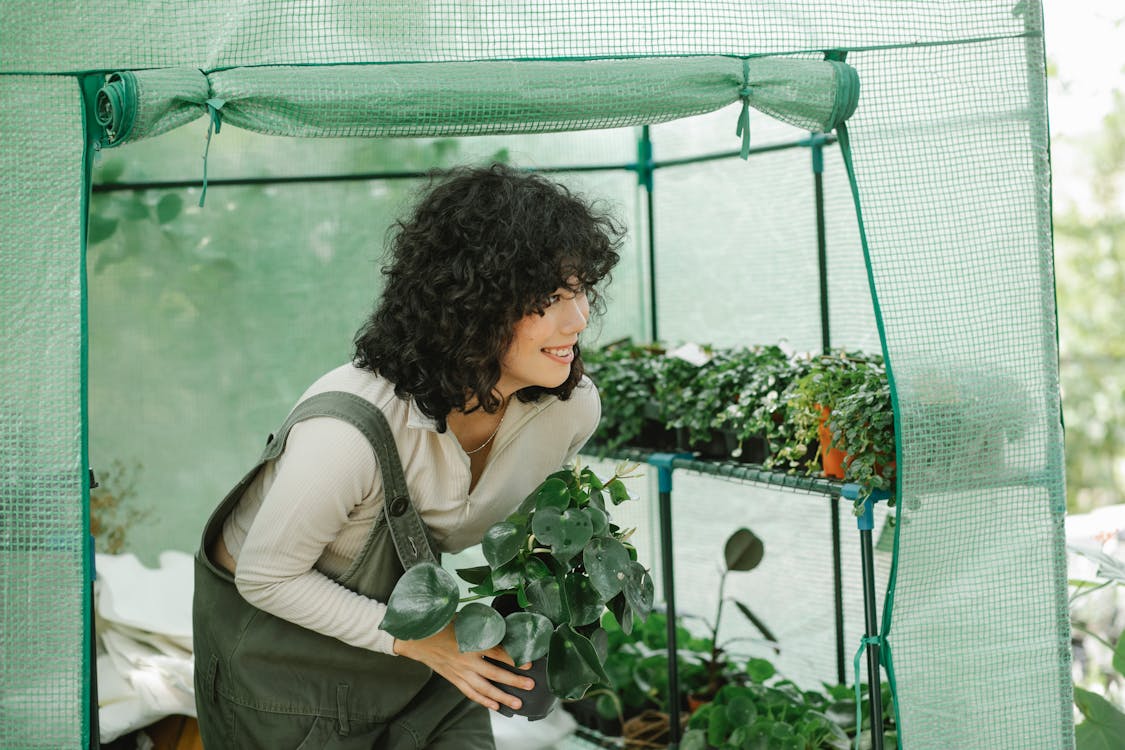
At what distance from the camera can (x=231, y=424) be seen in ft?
10.5

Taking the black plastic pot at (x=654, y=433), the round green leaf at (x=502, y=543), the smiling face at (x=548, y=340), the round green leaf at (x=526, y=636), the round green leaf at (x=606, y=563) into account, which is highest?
the smiling face at (x=548, y=340)

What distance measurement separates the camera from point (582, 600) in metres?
1.76

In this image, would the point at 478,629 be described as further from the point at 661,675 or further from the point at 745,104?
the point at 661,675

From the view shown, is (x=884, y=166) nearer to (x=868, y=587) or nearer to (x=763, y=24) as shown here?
(x=763, y=24)

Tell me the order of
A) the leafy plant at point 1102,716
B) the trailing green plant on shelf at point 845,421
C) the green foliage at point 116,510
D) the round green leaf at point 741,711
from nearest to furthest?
the trailing green plant on shelf at point 845,421
the leafy plant at point 1102,716
the round green leaf at point 741,711
the green foliage at point 116,510

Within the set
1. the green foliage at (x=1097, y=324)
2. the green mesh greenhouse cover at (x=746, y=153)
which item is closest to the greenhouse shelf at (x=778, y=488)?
the green mesh greenhouse cover at (x=746, y=153)

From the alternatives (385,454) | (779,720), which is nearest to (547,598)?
(385,454)

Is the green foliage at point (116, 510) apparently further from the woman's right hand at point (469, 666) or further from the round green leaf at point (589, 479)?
the round green leaf at point (589, 479)

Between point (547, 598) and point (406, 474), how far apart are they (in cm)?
32

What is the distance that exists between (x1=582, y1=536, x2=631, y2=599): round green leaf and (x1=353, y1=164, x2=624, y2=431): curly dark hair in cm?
31

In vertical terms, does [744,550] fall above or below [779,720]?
above

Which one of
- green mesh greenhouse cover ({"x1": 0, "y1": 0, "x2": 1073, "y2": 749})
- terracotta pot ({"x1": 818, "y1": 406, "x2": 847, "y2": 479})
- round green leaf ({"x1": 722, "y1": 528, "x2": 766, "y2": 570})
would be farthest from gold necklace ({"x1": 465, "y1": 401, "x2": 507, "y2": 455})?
round green leaf ({"x1": 722, "y1": 528, "x2": 766, "y2": 570})

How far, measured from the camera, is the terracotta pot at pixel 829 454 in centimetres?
230

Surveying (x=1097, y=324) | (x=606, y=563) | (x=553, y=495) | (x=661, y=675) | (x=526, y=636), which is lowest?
(x=661, y=675)
